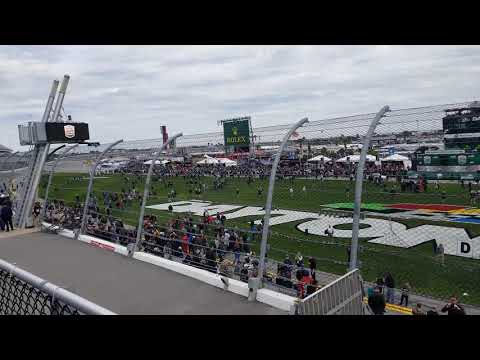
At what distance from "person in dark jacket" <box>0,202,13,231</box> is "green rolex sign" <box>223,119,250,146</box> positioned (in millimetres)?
6686

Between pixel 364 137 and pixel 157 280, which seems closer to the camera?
pixel 364 137

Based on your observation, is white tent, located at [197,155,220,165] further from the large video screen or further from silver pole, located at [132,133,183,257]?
the large video screen

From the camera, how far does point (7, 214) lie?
32.7 feet

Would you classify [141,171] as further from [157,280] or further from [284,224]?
[284,224]

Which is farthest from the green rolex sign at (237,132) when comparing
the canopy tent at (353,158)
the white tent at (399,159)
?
the white tent at (399,159)

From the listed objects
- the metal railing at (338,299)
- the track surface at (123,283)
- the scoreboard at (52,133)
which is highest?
the scoreboard at (52,133)

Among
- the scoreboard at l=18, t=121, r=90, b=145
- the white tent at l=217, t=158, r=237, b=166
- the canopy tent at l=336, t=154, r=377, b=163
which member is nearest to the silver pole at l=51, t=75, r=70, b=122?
the scoreboard at l=18, t=121, r=90, b=145

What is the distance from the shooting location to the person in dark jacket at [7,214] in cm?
985

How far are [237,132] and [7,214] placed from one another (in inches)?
285

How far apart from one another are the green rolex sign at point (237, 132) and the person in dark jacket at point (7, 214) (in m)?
6.69

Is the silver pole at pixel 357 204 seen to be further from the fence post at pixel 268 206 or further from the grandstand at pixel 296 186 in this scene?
the fence post at pixel 268 206

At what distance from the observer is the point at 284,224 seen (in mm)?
20391
